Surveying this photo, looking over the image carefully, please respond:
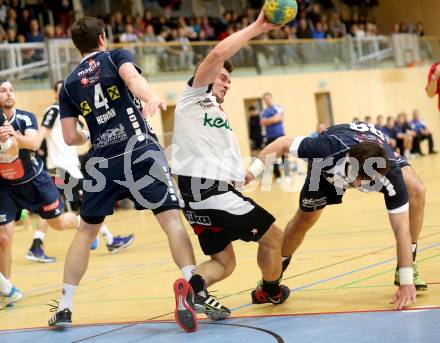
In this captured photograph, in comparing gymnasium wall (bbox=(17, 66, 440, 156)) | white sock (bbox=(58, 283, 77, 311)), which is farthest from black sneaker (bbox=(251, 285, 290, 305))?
gymnasium wall (bbox=(17, 66, 440, 156))

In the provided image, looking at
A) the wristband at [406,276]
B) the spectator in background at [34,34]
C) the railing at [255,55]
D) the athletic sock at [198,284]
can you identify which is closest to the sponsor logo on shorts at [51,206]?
the athletic sock at [198,284]

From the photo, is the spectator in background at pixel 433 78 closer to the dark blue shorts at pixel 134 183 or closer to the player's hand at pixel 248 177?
the player's hand at pixel 248 177

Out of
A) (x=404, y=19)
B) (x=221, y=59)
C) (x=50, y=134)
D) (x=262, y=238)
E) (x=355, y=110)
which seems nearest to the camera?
(x=221, y=59)

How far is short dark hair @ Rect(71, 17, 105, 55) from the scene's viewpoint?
6043mm

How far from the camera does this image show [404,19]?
38.2 meters

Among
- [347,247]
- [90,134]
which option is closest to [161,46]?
[347,247]

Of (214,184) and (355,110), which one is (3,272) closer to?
(214,184)

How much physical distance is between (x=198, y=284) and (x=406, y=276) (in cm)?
133

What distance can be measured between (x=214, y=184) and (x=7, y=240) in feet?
9.61

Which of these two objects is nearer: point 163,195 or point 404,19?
point 163,195

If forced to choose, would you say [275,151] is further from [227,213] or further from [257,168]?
[227,213]

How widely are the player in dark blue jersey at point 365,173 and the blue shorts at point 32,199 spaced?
3347 millimetres

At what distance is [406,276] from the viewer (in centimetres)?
547

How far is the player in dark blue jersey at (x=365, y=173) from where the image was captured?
541cm
